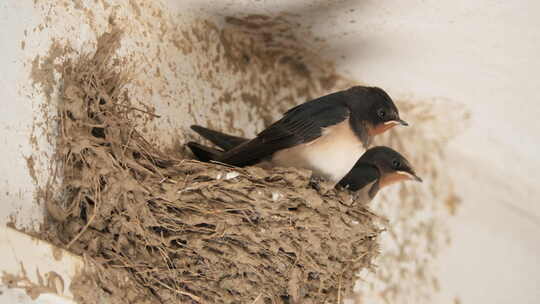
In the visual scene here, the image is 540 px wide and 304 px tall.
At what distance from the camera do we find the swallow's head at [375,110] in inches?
144

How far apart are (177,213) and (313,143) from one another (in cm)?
72

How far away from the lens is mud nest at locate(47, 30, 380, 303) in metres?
2.99

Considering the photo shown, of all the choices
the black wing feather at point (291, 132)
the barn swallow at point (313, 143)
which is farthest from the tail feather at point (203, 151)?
the black wing feather at point (291, 132)

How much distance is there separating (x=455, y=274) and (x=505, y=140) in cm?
87

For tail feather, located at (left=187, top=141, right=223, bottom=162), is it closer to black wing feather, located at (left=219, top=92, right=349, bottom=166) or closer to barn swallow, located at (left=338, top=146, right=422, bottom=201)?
black wing feather, located at (left=219, top=92, right=349, bottom=166)

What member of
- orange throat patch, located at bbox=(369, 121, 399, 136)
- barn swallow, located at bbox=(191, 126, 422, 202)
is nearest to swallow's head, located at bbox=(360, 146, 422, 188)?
barn swallow, located at bbox=(191, 126, 422, 202)

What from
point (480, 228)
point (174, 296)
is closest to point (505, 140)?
point (480, 228)

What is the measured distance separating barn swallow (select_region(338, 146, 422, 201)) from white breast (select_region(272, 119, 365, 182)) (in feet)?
1.54

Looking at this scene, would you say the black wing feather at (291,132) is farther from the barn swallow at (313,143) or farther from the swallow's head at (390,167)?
the swallow's head at (390,167)

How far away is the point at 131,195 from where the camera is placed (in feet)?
9.84

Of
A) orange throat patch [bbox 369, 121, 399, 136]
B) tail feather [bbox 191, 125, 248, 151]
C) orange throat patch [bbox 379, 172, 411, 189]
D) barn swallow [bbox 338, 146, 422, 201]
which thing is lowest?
orange throat patch [bbox 379, 172, 411, 189]

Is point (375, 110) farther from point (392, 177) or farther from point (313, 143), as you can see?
point (392, 177)

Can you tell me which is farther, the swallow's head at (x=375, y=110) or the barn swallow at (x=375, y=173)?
the barn swallow at (x=375, y=173)

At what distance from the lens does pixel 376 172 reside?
13.3ft
